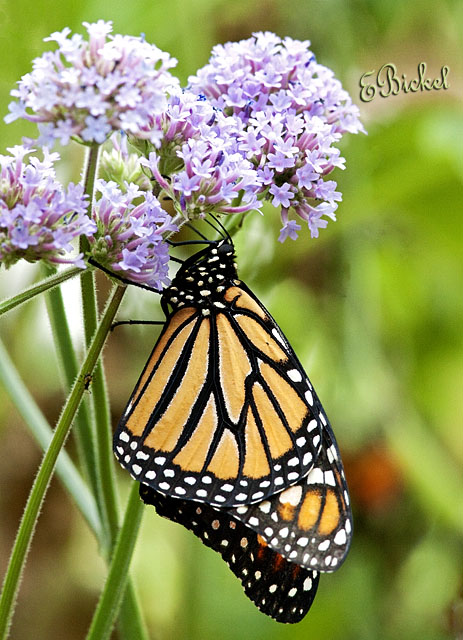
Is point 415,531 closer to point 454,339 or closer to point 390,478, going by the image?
point 390,478

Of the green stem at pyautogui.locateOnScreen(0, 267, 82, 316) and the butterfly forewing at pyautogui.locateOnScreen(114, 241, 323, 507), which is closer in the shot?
the green stem at pyautogui.locateOnScreen(0, 267, 82, 316)

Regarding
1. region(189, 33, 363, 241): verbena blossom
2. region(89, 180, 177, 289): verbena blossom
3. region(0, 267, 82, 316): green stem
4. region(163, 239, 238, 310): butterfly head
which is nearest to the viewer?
region(0, 267, 82, 316): green stem

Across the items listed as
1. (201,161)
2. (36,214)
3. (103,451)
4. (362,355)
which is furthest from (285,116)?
(362,355)

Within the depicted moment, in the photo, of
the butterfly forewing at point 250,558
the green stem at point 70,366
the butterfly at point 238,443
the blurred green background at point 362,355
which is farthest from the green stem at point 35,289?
the blurred green background at point 362,355

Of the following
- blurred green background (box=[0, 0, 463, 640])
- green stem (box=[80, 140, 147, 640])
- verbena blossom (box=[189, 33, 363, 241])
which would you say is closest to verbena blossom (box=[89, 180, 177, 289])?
green stem (box=[80, 140, 147, 640])

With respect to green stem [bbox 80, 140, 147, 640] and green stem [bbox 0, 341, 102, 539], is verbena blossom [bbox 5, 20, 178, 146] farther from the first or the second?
green stem [bbox 0, 341, 102, 539]

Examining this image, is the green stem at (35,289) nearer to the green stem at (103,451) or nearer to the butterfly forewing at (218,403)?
the green stem at (103,451)

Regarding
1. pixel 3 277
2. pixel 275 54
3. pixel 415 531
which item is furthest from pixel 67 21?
pixel 415 531
